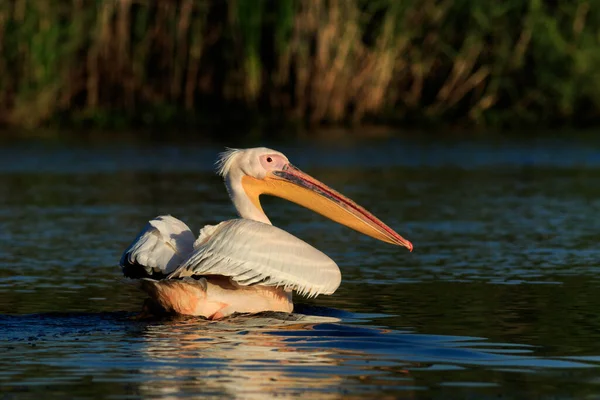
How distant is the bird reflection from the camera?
5.80 m

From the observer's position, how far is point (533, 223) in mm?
12203

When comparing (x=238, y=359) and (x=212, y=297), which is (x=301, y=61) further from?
(x=238, y=359)

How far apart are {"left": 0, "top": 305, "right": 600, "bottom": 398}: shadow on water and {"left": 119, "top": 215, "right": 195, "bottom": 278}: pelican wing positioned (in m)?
0.29

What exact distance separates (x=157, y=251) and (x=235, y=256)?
0.39m

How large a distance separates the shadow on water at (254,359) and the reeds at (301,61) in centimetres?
1281

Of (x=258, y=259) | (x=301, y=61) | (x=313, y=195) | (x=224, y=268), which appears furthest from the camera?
(x=301, y=61)

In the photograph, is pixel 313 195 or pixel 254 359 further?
pixel 313 195

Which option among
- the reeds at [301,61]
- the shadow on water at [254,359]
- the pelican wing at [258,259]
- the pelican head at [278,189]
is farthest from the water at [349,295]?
the reeds at [301,61]

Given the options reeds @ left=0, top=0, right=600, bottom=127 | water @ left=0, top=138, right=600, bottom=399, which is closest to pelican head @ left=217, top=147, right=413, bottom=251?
water @ left=0, top=138, right=600, bottom=399

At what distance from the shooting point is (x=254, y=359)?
645cm

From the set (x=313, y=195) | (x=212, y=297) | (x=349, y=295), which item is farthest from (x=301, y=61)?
(x=212, y=297)

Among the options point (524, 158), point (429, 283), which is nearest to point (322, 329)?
point (429, 283)

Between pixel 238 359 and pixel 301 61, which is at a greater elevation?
pixel 301 61

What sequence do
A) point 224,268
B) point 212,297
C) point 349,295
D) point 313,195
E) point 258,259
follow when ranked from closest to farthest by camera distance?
point 224,268
point 258,259
point 212,297
point 313,195
point 349,295
